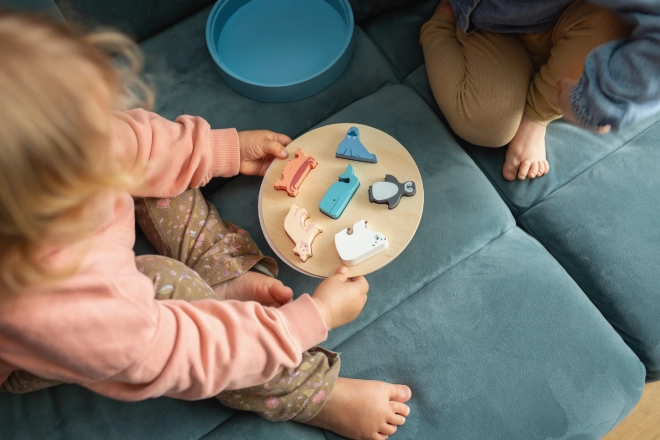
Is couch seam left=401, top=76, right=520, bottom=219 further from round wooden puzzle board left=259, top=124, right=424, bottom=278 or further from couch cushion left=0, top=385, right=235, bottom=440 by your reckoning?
couch cushion left=0, top=385, right=235, bottom=440

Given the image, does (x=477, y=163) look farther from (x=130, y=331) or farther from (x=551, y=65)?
(x=130, y=331)

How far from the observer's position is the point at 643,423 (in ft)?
3.70

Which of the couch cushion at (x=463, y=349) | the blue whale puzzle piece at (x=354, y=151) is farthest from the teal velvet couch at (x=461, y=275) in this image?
the blue whale puzzle piece at (x=354, y=151)

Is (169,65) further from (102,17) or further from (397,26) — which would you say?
(397,26)

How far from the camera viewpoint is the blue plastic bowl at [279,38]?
1167mm

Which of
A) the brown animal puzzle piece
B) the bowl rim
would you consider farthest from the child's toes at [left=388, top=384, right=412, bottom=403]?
the bowl rim

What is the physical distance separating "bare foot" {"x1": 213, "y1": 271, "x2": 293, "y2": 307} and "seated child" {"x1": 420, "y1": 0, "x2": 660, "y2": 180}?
49 cm

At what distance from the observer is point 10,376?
0.81m

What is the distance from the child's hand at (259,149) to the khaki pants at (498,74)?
351 mm

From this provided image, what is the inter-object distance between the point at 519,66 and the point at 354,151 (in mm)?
388

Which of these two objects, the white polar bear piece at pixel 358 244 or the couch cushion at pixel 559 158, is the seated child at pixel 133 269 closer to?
the white polar bear piece at pixel 358 244

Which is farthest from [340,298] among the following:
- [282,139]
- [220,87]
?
[220,87]

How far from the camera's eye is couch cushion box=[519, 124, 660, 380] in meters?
0.91

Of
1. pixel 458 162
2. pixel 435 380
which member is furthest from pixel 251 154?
pixel 435 380
